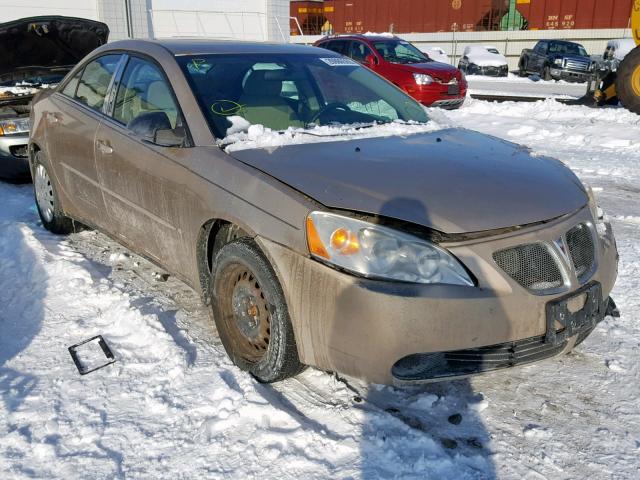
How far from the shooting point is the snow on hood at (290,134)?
3.15 m

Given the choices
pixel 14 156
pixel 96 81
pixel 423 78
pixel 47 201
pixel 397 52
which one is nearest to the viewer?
pixel 96 81

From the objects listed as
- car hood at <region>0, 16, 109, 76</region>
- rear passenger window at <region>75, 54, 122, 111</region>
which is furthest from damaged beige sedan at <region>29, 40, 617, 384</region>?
car hood at <region>0, 16, 109, 76</region>

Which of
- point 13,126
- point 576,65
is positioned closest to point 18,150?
point 13,126

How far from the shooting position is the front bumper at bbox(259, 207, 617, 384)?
238 centimetres

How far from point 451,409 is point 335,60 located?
2.54 metres

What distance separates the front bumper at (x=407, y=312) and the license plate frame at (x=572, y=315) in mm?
28

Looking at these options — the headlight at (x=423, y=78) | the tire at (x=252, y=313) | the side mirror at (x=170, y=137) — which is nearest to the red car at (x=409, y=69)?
the headlight at (x=423, y=78)

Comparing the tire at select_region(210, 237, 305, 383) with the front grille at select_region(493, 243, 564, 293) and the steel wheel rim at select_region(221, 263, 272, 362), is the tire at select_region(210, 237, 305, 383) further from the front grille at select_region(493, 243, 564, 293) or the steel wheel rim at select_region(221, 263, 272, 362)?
the front grille at select_region(493, 243, 564, 293)

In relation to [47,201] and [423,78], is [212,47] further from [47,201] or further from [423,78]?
[423,78]

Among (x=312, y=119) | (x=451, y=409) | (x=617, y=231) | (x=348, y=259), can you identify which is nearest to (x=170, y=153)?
(x=312, y=119)

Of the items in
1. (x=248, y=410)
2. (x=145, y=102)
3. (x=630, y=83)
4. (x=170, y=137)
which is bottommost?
(x=248, y=410)

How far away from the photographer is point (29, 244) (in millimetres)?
4672

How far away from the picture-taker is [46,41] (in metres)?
7.37

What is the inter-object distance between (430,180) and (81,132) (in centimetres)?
268
